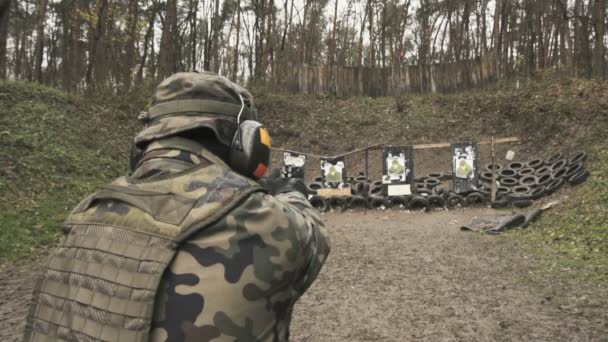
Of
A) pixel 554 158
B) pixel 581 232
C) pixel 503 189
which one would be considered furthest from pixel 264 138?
pixel 554 158

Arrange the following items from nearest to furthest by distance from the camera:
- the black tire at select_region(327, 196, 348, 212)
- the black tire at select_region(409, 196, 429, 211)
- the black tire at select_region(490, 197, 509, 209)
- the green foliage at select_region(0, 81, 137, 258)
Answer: the green foliage at select_region(0, 81, 137, 258), the black tire at select_region(490, 197, 509, 209), the black tire at select_region(409, 196, 429, 211), the black tire at select_region(327, 196, 348, 212)

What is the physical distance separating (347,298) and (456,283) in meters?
1.35

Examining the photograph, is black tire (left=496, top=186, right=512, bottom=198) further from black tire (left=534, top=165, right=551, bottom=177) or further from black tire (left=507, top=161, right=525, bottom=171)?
black tire (left=507, top=161, right=525, bottom=171)

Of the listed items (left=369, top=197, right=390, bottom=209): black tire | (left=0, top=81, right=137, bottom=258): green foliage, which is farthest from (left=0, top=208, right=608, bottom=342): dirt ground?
(left=369, top=197, right=390, bottom=209): black tire

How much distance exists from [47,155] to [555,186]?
1121 cm

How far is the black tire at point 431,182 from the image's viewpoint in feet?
37.5

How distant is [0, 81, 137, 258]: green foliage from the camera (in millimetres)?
7113

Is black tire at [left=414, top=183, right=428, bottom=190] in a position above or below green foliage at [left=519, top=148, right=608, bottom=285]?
above

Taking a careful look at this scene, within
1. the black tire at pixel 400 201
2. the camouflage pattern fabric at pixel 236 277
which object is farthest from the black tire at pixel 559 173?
the camouflage pattern fabric at pixel 236 277

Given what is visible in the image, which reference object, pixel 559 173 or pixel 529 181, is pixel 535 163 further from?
pixel 559 173

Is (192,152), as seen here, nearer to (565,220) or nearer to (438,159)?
(565,220)

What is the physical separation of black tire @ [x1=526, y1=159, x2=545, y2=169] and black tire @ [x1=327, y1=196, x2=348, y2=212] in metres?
5.11

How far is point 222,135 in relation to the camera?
4.63ft

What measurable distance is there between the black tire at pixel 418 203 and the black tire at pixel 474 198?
3.06 feet
